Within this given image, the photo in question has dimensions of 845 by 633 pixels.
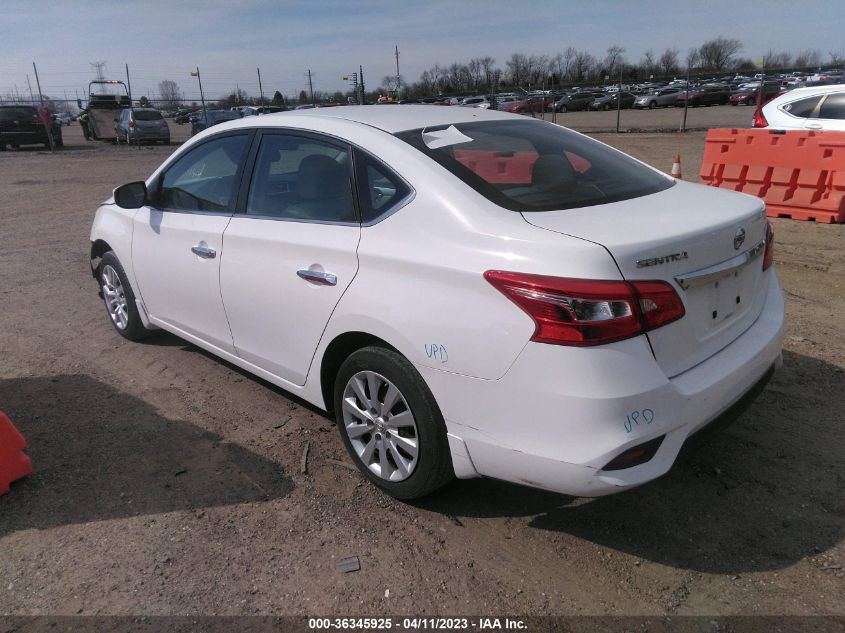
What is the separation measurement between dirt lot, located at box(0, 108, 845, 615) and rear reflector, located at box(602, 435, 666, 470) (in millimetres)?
552

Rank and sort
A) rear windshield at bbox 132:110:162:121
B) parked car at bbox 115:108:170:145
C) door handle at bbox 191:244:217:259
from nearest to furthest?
1. door handle at bbox 191:244:217:259
2. parked car at bbox 115:108:170:145
3. rear windshield at bbox 132:110:162:121

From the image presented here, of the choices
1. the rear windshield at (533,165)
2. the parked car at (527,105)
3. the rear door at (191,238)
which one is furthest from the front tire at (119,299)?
the parked car at (527,105)

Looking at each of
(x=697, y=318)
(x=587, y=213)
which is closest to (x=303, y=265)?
(x=587, y=213)

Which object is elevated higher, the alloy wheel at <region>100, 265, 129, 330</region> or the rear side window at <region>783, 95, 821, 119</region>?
the rear side window at <region>783, 95, 821, 119</region>

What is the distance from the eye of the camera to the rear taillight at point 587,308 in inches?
85.4

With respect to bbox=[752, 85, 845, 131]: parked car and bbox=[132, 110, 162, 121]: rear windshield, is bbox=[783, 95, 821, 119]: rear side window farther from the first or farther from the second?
bbox=[132, 110, 162, 121]: rear windshield

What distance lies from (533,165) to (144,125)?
26.3 m

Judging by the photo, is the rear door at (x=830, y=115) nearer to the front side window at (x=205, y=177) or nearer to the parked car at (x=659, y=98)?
the front side window at (x=205, y=177)

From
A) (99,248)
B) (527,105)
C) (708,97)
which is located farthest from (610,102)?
(99,248)

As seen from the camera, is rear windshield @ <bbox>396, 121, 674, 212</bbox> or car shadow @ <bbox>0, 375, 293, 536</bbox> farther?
car shadow @ <bbox>0, 375, 293, 536</bbox>

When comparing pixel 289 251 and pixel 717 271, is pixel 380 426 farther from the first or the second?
pixel 717 271

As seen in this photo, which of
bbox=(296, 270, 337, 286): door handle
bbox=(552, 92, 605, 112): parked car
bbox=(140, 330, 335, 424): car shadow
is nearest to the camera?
bbox=(296, 270, 337, 286): door handle

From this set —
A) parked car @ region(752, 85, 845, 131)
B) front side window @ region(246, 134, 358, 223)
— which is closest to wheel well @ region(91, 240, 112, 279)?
front side window @ region(246, 134, 358, 223)

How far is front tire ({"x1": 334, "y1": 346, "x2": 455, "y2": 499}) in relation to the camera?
8.68 ft
